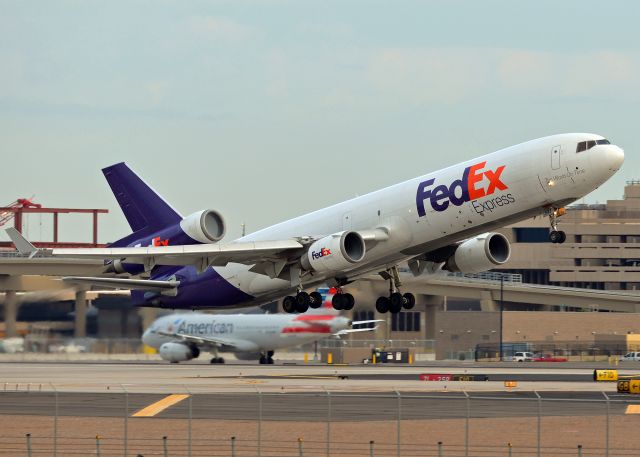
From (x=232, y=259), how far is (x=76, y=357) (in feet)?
75.6

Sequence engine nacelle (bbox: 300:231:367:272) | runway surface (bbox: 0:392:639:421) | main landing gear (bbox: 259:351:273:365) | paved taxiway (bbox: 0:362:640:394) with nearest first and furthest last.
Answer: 1. runway surface (bbox: 0:392:639:421)
2. engine nacelle (bbox: 300:231:367:272)
3. paved taxiway (bbox: 0:362:640:394)
4. main landing gear (bbox: 259:351:273:365)

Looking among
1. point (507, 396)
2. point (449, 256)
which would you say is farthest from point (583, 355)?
point (507, 396)

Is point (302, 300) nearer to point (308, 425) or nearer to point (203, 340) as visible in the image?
point (308, 425)

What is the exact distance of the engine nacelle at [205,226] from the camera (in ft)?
197

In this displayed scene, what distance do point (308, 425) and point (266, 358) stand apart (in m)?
50.2

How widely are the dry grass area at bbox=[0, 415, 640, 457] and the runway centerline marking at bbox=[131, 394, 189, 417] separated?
4.28ft

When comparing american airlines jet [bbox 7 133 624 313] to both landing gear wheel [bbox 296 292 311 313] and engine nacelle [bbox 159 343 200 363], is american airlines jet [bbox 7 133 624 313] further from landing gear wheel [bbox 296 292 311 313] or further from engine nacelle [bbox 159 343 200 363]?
engine nacelle [bbox 159 343 200 363]

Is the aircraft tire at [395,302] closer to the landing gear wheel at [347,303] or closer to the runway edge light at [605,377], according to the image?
the landing gear wheel at [347,303]

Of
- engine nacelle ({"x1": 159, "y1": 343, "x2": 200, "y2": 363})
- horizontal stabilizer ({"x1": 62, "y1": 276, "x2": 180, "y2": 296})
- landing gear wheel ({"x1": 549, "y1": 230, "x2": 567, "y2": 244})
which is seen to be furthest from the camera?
engine nacelle ({"x1": 159, "y1": 343, "x2": 200, "y2": 363})

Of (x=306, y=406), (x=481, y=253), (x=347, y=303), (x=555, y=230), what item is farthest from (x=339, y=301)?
(x=306, y=406)

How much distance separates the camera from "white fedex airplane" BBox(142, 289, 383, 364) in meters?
90.0

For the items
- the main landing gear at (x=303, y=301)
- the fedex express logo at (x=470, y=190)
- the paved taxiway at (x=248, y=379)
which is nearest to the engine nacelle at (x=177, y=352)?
the paved taxiway at (x=248, y=379)

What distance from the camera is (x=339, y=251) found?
54.2 m

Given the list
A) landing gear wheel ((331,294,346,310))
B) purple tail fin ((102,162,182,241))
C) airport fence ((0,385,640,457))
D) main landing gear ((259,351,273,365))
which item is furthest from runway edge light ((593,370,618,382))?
main landing gear ((259,351,273,365))
